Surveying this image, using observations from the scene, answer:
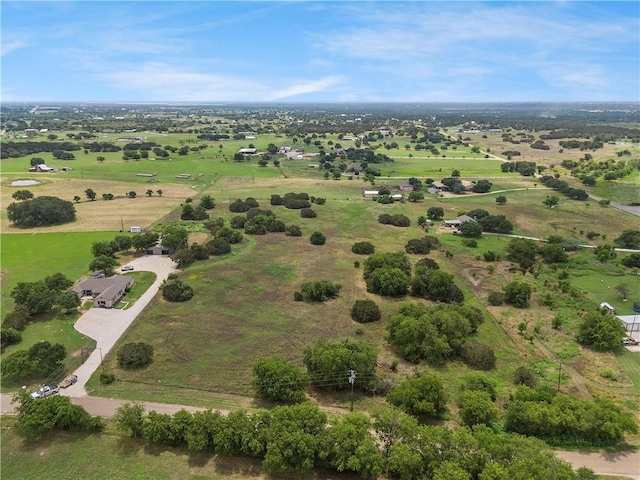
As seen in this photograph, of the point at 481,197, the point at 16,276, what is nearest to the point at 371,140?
the point at 481,197

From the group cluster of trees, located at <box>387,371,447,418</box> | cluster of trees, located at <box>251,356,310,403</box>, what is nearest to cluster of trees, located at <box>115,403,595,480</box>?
cluster of trees, located at <box>387,371,447,418</box>

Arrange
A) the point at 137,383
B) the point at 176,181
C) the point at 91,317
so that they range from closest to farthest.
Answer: the point at 137,383
the point at 91,317
the point at 176,181

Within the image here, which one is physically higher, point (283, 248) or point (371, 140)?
point (371, 140)

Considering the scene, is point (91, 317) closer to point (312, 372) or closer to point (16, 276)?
point (16, 276)

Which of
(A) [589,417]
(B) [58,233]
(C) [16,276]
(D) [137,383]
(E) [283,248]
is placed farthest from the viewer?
(B) [58,233]

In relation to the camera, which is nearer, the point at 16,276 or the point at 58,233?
the point at 16,276

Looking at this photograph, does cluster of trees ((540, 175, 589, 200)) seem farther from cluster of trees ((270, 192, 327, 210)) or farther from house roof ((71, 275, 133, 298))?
house roof ((71, 275, 133, 298))

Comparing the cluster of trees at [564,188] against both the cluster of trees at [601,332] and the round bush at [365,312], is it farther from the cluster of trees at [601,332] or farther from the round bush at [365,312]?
the round bush at [365,312]

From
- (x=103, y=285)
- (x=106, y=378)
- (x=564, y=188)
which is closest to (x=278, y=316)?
(x=106, y=378)
